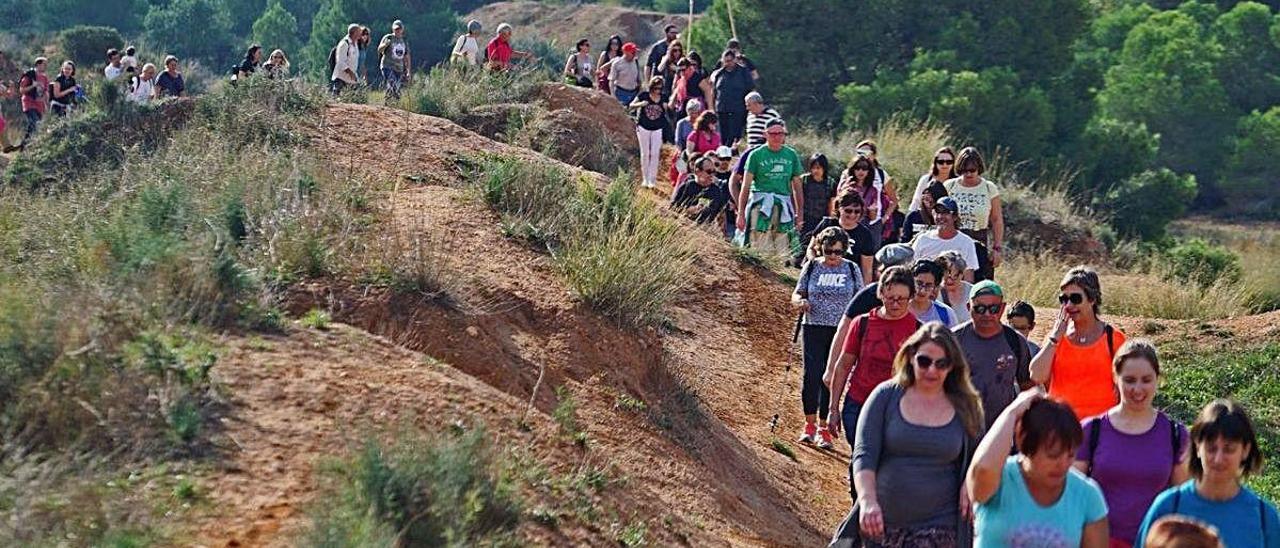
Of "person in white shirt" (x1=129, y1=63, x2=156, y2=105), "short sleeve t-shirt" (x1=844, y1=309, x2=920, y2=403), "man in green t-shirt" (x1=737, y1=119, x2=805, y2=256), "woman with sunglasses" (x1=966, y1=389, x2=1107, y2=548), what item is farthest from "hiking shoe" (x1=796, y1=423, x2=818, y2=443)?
"person in white shirt" (x1=129, y1=63, x2=156, y2=105)

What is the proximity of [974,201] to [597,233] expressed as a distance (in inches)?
102

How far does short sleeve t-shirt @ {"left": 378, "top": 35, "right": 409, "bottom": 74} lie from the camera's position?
2142 centimetres

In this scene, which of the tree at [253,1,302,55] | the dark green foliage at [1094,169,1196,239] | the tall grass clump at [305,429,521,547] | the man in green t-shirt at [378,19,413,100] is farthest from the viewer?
the tree at [253,1,302,55]

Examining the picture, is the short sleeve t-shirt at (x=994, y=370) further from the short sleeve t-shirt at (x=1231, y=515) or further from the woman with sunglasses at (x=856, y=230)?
the woman with sunglasses at (x=856, y=230)

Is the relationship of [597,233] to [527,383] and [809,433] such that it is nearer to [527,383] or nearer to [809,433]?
[809,433]

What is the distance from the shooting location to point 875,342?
845cm

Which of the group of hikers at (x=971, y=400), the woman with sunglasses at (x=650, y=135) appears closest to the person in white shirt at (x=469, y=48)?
the woman with sunglasses at (x=650, y=135)

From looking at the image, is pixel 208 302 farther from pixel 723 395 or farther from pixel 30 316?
pixel 723 395

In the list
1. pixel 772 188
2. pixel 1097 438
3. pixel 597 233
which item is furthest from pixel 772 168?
pixel 1097 438

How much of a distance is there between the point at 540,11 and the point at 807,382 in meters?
54.7

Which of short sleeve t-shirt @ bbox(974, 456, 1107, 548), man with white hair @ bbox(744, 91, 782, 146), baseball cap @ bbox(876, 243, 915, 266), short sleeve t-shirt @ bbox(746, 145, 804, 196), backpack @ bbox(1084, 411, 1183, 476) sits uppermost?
short sleeve t-shirt @ bbox(974, 456, 1107, 548)

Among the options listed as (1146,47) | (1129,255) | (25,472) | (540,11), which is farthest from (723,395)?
(540,11)

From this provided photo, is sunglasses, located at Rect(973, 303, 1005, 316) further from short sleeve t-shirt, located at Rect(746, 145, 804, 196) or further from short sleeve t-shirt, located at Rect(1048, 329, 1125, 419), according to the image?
short sleeve t-shirt, located at Rect(746, 145, 804, 196)

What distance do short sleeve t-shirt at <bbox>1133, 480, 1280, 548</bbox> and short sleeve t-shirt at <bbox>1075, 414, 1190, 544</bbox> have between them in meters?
0.56
